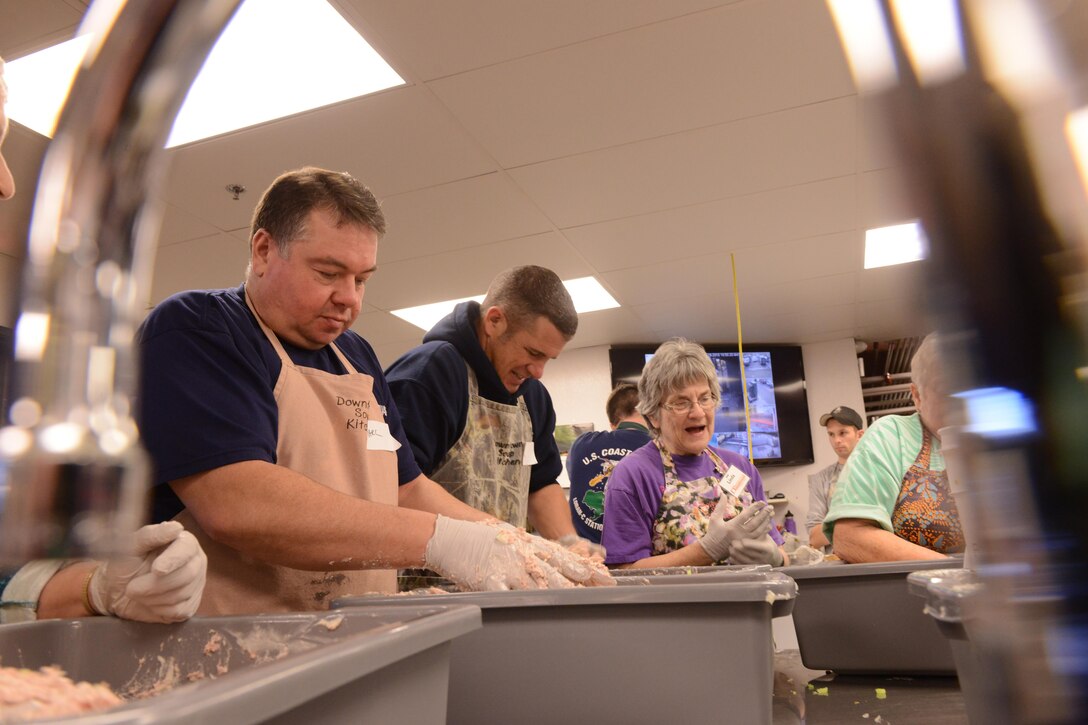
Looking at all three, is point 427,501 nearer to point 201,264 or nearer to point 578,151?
point 578,151

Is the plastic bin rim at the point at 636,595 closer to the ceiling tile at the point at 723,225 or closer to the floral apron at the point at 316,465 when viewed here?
the floral apron at the point at 316,465

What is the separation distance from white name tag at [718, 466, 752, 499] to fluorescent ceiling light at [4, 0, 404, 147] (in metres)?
1.66

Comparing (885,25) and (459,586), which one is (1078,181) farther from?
(459,586)

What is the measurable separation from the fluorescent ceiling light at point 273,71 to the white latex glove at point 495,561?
1504 millimetres

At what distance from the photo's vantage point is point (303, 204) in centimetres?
135

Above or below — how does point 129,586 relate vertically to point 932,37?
below

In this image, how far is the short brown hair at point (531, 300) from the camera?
1.97 metres

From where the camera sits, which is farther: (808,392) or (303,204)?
(808,392)

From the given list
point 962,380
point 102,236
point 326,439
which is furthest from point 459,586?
point 962,380

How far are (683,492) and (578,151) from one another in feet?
5.11

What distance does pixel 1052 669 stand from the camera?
6.2 inches

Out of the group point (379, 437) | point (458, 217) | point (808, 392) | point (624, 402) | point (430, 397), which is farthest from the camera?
point (808, 392)

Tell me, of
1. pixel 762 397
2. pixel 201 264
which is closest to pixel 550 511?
pixel 201 264

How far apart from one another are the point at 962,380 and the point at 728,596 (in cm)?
69
